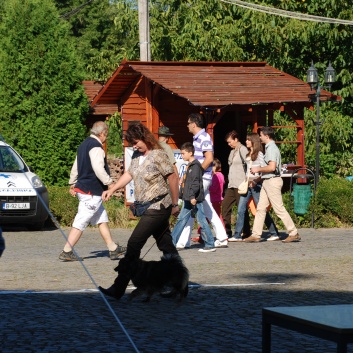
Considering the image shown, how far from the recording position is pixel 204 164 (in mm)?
14750

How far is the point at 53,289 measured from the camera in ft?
36.0

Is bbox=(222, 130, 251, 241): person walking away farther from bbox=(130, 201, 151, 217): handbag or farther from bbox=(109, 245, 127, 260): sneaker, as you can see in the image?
bbox=(130, 201, 151, 217): handbag

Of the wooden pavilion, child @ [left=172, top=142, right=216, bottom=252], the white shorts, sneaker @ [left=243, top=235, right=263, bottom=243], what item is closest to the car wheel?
the wooden pavilion

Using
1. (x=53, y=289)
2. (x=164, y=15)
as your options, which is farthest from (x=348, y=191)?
(x=164, y=15)

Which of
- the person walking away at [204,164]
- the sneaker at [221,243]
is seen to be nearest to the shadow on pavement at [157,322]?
the person walking away at [204,164]

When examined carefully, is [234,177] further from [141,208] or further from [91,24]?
[91,24]

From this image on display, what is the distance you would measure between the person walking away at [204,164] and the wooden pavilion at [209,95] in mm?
5914

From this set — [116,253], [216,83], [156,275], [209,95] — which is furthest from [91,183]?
[216,83]

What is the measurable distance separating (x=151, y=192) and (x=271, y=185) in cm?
599

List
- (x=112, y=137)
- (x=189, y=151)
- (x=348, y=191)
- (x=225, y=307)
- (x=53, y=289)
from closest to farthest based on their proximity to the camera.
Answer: (x=225, y=307), (x=53, y=289), (x=189, y=151), (x=348, y=191), (x=112, y=137)

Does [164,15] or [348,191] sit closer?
[348,191]

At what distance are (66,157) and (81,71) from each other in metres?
2.16

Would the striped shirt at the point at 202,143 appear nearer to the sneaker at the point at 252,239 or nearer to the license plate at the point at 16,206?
the sneaker at the point at 252,239

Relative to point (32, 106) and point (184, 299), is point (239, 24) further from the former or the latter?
point (184, 299)
